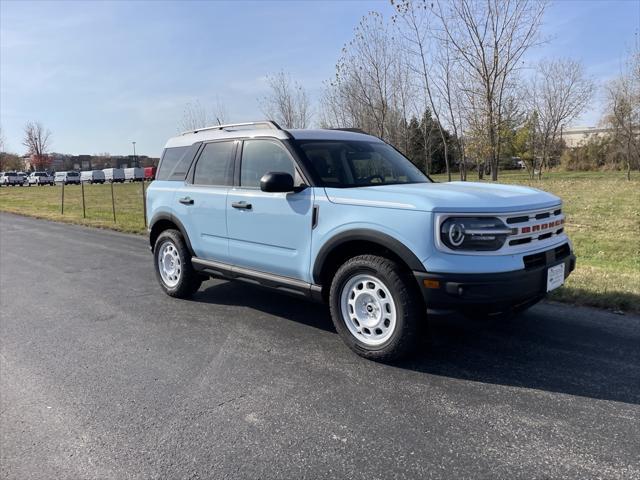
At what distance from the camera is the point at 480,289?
329 centimetres

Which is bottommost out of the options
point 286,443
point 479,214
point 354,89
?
point 286,443

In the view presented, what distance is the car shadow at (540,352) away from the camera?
3.43 metres

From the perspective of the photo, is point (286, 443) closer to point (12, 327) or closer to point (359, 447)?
point (359, 447)

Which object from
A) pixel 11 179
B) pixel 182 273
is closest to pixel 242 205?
pixel 182 273

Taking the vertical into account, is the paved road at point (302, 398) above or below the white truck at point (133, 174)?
below

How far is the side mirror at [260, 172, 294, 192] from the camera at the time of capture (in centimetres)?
410

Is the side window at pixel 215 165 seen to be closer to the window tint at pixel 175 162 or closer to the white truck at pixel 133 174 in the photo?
the window tint at pixel 175 162

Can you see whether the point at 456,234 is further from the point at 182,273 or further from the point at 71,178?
the point at 71,178

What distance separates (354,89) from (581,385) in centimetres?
1416

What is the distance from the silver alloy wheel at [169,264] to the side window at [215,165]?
1.00m

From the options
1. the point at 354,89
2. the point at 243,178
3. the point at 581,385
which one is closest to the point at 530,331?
the point at 581,385

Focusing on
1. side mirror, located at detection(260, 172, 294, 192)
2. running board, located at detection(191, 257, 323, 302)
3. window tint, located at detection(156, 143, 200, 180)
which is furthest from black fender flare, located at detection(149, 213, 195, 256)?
side mirror, located at detection(260, 172, 294, 192)

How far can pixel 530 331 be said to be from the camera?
14.6ft

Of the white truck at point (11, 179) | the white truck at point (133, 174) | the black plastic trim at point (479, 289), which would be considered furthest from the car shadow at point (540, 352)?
the white truck at point (11, 179)
